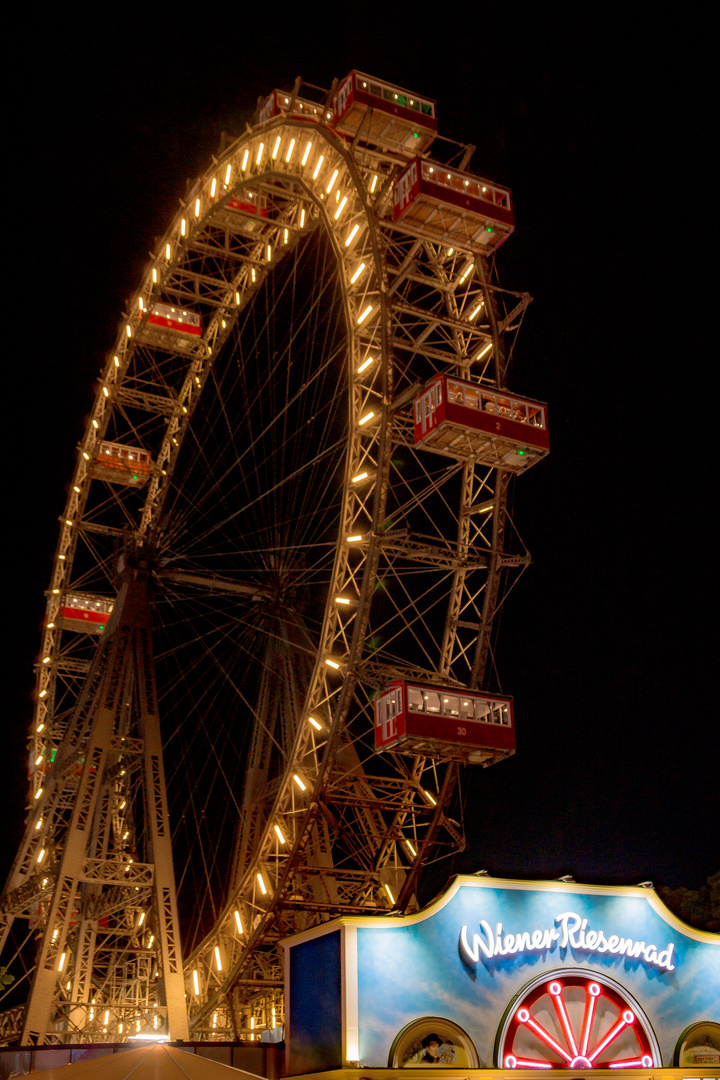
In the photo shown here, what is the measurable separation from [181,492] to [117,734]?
821cm

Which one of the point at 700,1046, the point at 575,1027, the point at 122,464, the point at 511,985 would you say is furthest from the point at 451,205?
the point at 700,1046

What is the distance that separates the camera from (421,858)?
91.4 ft

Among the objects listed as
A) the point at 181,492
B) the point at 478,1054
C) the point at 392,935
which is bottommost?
the point at 478,1054

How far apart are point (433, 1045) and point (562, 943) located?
10.2ft

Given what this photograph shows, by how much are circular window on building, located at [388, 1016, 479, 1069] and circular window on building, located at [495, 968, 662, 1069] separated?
0.61 m

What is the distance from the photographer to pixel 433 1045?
18.2 metres

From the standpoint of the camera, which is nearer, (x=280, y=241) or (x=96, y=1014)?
(x=96, y=1014)

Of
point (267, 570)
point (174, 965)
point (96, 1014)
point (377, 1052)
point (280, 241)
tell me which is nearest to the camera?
point (377, 1052)

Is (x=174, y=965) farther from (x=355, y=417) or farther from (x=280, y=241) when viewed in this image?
(x=280, y=241)

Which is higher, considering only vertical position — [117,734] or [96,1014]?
[117,734]

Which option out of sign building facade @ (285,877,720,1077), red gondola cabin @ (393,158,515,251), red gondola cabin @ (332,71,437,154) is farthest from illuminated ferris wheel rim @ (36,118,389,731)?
sign building facade @ (285,877,720,1077)

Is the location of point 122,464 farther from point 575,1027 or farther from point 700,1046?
point 700,1046

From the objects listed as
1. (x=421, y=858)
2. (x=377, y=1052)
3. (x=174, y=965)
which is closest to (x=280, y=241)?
(x=421, y=858)

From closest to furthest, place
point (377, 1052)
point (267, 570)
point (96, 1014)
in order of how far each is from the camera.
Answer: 1. point (377, 1052)
2. point (96, 1014)
3. point (267, 570)
